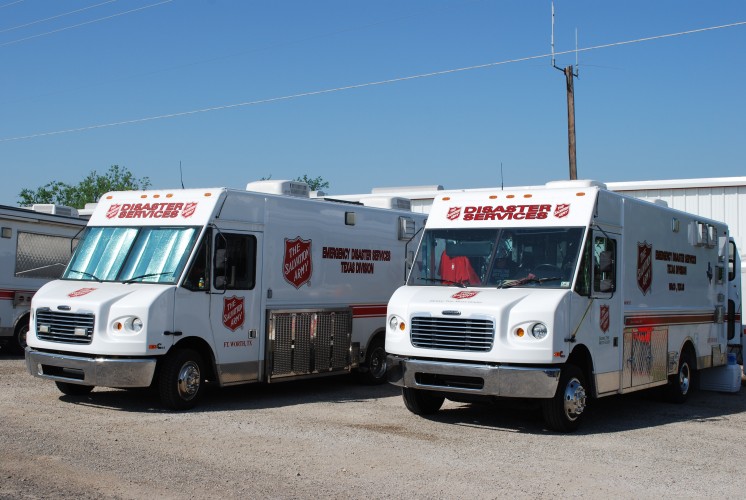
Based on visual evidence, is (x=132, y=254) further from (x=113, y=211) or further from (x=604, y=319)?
(x=604, y=319)

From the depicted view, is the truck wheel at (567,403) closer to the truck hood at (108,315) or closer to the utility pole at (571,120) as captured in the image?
the truck hood at (108,315)

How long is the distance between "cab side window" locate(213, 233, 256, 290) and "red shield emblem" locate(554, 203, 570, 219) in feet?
13.3

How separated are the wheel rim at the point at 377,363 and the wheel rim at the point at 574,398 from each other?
182 inches

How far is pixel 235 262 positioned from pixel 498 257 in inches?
138

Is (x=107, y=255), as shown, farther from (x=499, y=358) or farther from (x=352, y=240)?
(x=499, y=358)

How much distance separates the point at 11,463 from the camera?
8.04 metres

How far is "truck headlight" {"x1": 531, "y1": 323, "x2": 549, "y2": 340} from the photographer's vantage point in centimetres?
992

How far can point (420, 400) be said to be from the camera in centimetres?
1138

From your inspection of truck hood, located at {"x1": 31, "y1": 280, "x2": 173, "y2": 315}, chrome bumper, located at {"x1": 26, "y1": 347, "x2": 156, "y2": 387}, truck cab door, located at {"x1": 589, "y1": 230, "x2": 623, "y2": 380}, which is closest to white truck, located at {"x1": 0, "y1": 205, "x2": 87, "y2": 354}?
truck hood, located at {"x1": 31, "y1": 280, "x2": 173, "y2": 315}

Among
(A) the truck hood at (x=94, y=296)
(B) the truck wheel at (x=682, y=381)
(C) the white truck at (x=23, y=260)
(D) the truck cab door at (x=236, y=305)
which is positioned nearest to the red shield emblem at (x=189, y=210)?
(D) the truck cab door at (x=236, y=305)

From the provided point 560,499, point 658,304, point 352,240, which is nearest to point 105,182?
point 352,240

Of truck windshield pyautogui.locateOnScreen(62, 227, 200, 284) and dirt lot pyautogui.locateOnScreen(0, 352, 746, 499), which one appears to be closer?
dirt lot pyautogui.locateOnScreen(0, 352, 746, 499)

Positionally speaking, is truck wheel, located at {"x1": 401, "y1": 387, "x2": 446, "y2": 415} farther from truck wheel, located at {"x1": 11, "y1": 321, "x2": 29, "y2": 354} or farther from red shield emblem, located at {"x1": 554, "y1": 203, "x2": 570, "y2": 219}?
truck wheel, located at {"x1": 11, "y1": 321, "x2": 29, "y2": 354}

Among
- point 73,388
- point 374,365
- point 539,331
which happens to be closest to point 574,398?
point 539,331
